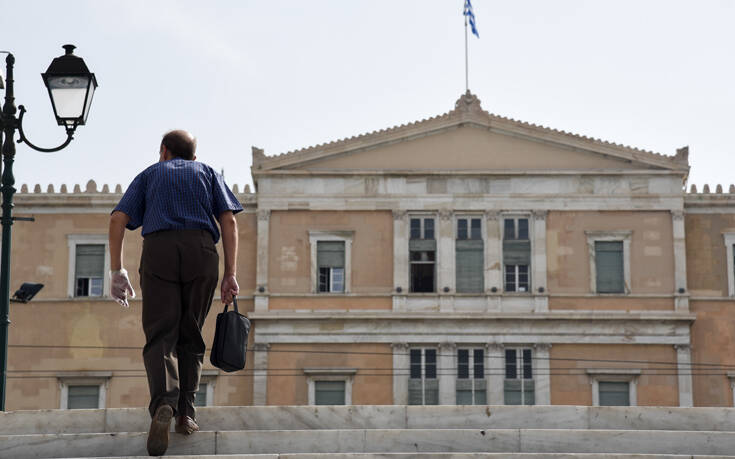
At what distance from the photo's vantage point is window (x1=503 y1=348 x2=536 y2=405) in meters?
32.2

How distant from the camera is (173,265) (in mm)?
8711

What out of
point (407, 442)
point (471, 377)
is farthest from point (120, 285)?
point (471, 377)

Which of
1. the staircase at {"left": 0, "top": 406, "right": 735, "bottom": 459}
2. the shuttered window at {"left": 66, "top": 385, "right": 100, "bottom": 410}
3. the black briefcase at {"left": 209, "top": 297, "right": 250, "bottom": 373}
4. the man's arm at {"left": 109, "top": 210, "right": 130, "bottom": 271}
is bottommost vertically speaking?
the shuttered window at {"left": 66, "top": 385, "right": 100, "bottom": 410}

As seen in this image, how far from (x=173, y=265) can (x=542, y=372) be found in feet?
80.2

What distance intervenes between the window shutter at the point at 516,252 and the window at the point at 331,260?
3874mm

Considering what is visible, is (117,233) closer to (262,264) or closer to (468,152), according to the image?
(262,264)

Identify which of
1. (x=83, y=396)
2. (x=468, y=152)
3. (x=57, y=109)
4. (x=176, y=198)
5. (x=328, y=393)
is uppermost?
(x=468, y=152)

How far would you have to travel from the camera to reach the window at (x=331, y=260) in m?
33.2

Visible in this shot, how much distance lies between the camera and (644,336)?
32531mm

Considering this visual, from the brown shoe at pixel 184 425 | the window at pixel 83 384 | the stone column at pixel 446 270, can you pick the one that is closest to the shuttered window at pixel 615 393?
the stone column at pixel 446 270

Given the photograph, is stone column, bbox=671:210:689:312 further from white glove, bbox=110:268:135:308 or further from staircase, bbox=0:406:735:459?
white glove, bbox=110:268:135:308

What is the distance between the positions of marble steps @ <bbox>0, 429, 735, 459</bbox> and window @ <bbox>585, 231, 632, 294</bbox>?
2323 centimetres

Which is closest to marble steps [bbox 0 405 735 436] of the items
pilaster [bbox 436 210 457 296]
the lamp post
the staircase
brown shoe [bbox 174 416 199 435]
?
the staircase

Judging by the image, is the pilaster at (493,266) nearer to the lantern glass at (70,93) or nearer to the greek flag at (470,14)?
the greek flag at (470,14)
